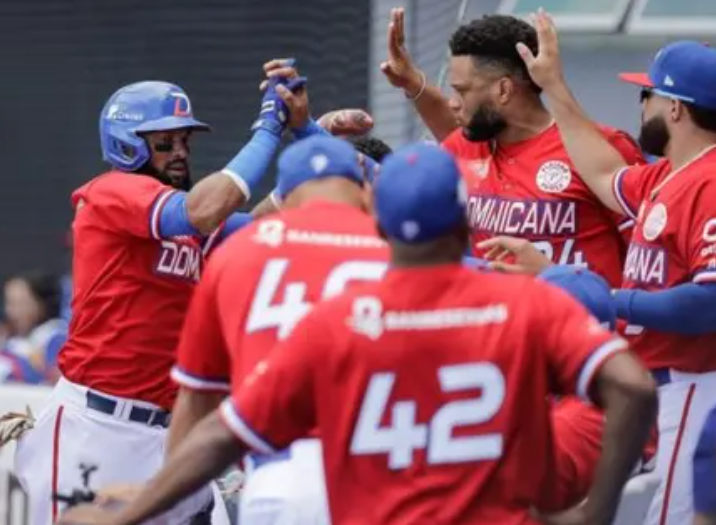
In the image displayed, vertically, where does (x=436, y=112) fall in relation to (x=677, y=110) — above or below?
below

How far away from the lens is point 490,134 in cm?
763

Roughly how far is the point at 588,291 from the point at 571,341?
1016 millimetres

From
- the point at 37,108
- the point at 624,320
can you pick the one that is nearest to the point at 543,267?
the point at 624,320

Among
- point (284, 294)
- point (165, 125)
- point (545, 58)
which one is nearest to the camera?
point (284, 294)

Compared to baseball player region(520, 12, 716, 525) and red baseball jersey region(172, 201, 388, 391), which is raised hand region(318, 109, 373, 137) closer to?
baseball player region(520, 12, 716, 525)

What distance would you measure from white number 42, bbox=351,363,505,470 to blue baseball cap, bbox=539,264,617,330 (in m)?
0.95

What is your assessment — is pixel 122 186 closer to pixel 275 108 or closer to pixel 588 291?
pixel 275 108

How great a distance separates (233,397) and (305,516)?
955 millimetres

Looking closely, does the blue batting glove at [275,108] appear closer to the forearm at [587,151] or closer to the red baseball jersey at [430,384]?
the forearm at [587,151]

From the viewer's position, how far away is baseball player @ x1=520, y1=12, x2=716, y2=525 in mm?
7016

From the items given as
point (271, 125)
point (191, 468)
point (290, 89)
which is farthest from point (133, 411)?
point (191, 468)

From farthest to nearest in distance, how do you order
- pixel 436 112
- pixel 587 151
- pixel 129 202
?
pixel 436 112, pixel 129 202, pixel 587 151

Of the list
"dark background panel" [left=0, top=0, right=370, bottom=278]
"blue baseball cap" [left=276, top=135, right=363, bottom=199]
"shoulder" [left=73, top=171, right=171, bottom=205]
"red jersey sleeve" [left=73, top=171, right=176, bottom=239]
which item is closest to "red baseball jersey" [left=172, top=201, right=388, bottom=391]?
"blue baseball cap" [left=276, top=135, right=363, bottom=199]

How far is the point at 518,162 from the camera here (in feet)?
25.1
